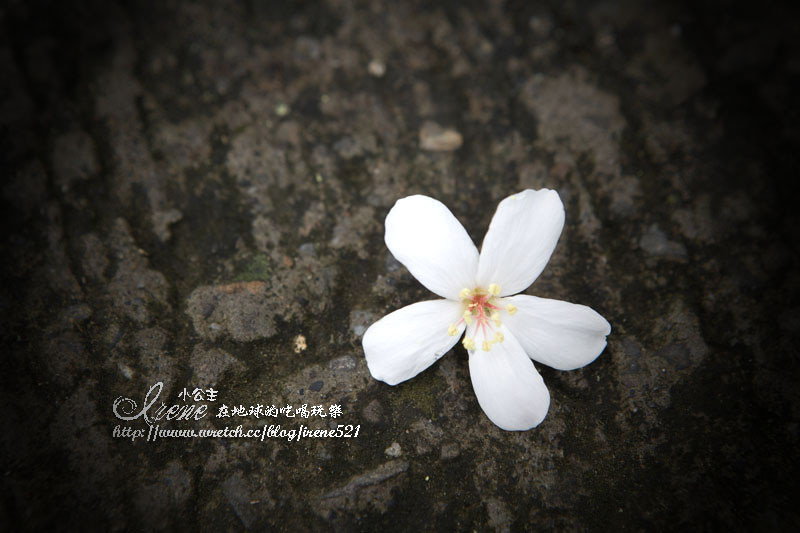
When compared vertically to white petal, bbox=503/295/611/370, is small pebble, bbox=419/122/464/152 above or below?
above

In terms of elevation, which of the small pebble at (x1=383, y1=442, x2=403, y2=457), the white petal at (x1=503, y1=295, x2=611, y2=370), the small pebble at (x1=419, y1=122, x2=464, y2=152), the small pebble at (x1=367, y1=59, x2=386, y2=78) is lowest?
the small pebble at (x1=383, y1=442, x2=403, y2=457)

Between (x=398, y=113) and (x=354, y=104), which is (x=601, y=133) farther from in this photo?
(x=354, y=104)

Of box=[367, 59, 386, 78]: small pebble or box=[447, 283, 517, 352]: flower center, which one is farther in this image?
box=[367, 59, 386, 78]: small pebble

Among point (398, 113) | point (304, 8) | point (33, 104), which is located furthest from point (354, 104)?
point (33, 104)

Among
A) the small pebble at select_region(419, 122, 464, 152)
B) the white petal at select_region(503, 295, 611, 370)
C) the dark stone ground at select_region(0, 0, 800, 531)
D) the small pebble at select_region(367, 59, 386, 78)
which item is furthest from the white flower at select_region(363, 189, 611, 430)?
the small pebble at select_region(367, 59, 386, 78)

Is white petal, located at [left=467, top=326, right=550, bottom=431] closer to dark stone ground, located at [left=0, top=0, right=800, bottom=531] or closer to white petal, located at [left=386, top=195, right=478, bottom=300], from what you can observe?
dark stone ground, located at [left=0, top=0, right=800, bottom=531]

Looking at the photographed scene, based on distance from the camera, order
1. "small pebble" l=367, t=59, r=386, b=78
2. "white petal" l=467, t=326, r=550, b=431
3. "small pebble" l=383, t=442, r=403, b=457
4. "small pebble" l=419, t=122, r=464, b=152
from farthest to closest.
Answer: "small pebble" l=367, t=59, r=386, b=78 < "small pebble" l=419, t=122, r=464, b=152 < "small pebble" l=383, t=442, r=403, b=457 < "white petal" l=467, t=326, r=550, b=431

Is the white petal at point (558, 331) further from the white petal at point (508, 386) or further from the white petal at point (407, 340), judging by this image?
the white petal at point (407, 340)
